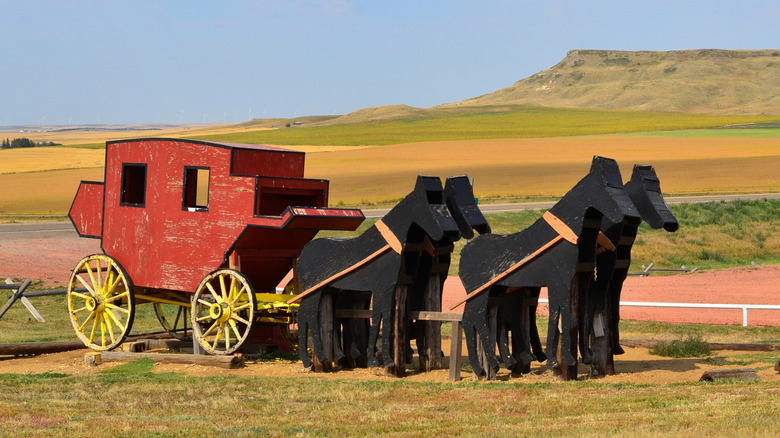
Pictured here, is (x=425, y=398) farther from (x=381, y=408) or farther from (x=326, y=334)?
(x=326, y=334)

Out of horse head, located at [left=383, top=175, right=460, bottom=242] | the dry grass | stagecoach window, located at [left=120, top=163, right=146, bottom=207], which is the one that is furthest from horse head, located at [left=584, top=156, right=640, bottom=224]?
the dry grass

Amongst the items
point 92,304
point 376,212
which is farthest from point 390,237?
point 376,212

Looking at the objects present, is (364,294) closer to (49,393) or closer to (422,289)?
(422,289)

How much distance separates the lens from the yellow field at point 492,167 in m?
55.7

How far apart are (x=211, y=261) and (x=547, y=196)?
125 ft

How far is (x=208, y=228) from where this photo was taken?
15164 mm

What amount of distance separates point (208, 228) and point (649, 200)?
22.0 feet

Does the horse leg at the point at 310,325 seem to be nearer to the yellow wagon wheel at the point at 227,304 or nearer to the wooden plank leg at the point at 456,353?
the yellow wagon wheel at the point at 227,304

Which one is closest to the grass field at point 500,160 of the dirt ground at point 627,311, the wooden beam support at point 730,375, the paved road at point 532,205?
the paved road at point 532,205

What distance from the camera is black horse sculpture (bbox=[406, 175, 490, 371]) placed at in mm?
13930

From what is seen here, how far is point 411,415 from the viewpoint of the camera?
1027cm

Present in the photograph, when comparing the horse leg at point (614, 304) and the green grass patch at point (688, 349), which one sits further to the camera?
the green grass patch at point (688, 349)

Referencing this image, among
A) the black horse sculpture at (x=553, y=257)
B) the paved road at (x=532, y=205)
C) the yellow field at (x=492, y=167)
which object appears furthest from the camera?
the yellow field at (x=492, y=167)

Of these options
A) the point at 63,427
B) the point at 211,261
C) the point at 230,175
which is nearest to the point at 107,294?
the point at 211,261
